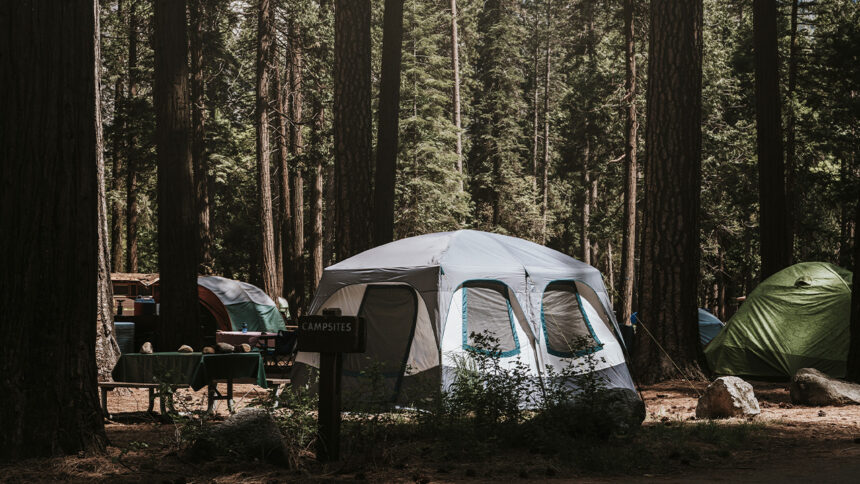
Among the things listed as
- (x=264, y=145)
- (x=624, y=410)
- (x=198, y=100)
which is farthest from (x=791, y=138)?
(x=624, y=410)

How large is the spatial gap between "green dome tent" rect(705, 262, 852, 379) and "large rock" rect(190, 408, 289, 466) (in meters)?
8.95

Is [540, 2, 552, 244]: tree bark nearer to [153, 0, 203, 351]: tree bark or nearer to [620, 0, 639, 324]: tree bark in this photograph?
[620, 0, 639, 324]: tree bark

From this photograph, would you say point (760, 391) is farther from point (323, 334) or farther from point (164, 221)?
point (164, 221)

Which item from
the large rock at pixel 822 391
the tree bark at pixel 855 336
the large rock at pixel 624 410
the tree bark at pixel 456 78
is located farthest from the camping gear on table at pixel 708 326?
→ the tree bark at pixel 456 78

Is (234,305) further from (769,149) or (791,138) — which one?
(791,138)

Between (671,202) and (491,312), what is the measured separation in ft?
11.3

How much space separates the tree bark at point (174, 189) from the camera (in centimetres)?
1281

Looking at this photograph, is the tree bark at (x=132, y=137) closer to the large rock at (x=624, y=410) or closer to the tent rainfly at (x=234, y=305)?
the tent rainfly at (x=234, y=305)

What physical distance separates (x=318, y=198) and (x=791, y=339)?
20.3m

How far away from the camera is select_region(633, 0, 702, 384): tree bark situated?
11.9 metres

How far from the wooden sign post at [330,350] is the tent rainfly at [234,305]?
14020mm

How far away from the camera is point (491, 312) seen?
1041 centimetres

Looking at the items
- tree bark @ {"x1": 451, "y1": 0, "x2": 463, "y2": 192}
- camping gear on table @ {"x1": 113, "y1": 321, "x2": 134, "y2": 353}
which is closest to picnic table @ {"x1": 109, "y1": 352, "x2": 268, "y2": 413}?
camping gear on table @ {"x1": 113, "y1": 321, "x2": 134, "y2": 353}

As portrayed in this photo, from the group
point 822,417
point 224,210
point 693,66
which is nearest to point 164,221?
point 693,66
